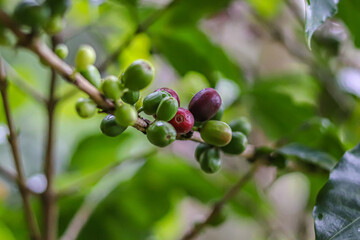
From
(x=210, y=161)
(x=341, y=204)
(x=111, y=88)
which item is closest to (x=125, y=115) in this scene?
(x=111, y=88)

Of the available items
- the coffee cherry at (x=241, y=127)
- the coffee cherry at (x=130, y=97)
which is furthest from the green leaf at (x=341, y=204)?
the coffee cherry at (x=130, y=97)

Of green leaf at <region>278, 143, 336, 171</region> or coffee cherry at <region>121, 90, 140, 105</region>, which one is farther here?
green leaf at <region>278, 143, 336, 171</region>

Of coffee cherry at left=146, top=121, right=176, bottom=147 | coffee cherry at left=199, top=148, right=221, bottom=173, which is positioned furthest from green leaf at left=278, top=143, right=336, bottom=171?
coffee cherry at left=146, top=121, right=176, bottom=147

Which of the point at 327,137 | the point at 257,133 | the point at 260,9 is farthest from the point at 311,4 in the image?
the point at 257,133

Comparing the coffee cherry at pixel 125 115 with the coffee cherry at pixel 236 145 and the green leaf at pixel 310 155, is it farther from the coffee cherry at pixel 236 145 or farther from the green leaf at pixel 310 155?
the green leaf at pixel 310 155

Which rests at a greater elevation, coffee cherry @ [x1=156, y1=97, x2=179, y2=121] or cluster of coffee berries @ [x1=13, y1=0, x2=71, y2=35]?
cluster of coffee berries @ [x1=13, y1=0, x2=71, y2=35]

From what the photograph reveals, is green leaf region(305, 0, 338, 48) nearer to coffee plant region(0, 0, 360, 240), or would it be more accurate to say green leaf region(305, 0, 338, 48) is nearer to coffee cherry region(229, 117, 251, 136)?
coffee plant region(0, 0, 360, 240)

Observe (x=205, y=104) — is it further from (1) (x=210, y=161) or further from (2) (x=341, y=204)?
(2) (x=341, y=204)

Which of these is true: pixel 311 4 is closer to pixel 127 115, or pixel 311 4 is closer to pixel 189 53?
pixel 127 115
